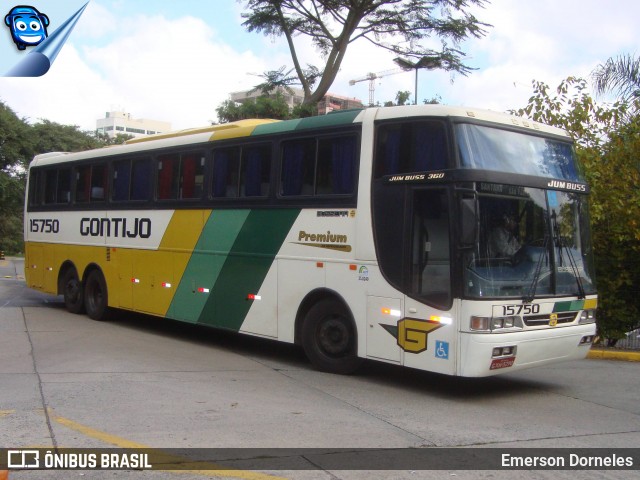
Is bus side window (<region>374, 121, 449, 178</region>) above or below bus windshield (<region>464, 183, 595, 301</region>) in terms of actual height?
above

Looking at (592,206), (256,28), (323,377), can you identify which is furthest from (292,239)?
(256,28)

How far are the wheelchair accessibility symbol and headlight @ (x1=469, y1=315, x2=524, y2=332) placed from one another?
0.42 metres

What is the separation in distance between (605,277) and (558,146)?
498cm

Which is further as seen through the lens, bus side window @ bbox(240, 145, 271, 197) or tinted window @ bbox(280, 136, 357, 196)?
bus side window @ bbox(240, 145, 271, 197)

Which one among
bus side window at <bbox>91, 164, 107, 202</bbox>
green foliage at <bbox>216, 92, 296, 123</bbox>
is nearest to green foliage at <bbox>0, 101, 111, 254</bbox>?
green foliage at <bbox>216, 92, 296, 123</bbox>

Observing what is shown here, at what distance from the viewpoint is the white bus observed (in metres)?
8.02

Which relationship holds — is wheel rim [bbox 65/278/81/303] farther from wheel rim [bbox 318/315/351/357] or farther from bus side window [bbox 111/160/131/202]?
wheel rim [bbox 318/315/351/357]

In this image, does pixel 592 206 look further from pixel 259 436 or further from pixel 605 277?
pixel 259 436

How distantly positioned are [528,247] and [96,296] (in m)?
9.76

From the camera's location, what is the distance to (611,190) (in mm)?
12703

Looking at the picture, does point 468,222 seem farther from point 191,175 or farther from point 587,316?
point 191,175

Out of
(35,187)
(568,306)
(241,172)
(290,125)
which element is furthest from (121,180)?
(568,306)

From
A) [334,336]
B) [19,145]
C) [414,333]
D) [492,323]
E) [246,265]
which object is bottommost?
[334,336]

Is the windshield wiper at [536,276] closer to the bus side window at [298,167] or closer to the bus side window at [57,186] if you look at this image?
the bus side window at [298,167]
